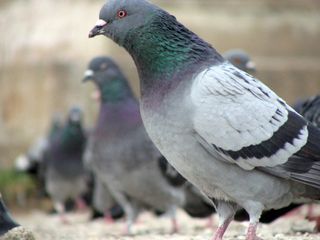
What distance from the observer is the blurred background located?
18.2 meters

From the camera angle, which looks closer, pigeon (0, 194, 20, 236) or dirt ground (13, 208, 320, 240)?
pigeon (0, 194, 20, 236)

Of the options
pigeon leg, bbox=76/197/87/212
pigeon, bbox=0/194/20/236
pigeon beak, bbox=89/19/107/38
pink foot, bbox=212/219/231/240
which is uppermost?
pigeon beak, bbox=89/19/107/38

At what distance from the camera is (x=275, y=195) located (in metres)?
6.13

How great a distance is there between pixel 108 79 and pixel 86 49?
798cm

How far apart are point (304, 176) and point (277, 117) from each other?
0.47 metres

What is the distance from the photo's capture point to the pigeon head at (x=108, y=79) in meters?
10.7

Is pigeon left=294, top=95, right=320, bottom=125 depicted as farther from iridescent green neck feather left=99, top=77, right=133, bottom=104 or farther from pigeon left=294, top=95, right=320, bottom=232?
iridescent green neck feather left=99, top=77, right=133, bottom=104

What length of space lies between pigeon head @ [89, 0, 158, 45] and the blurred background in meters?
10.6

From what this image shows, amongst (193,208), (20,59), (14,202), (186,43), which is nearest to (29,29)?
(20,59)

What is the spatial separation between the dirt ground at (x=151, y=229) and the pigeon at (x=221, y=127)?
115 centimetres

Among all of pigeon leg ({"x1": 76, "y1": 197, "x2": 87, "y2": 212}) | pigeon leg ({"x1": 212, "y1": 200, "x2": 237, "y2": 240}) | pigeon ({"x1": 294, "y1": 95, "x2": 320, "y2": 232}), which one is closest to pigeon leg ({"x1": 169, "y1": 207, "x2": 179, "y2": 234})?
pigeon ({"x1": 294, "y1": 95, "x2": 320, "y2": 232})

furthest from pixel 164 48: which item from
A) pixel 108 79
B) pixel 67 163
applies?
pixel 67 163

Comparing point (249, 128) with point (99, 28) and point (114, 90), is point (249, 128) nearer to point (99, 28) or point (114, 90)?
point (99, 28)

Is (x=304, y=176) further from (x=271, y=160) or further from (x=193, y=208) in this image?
(x=193, y=208)
